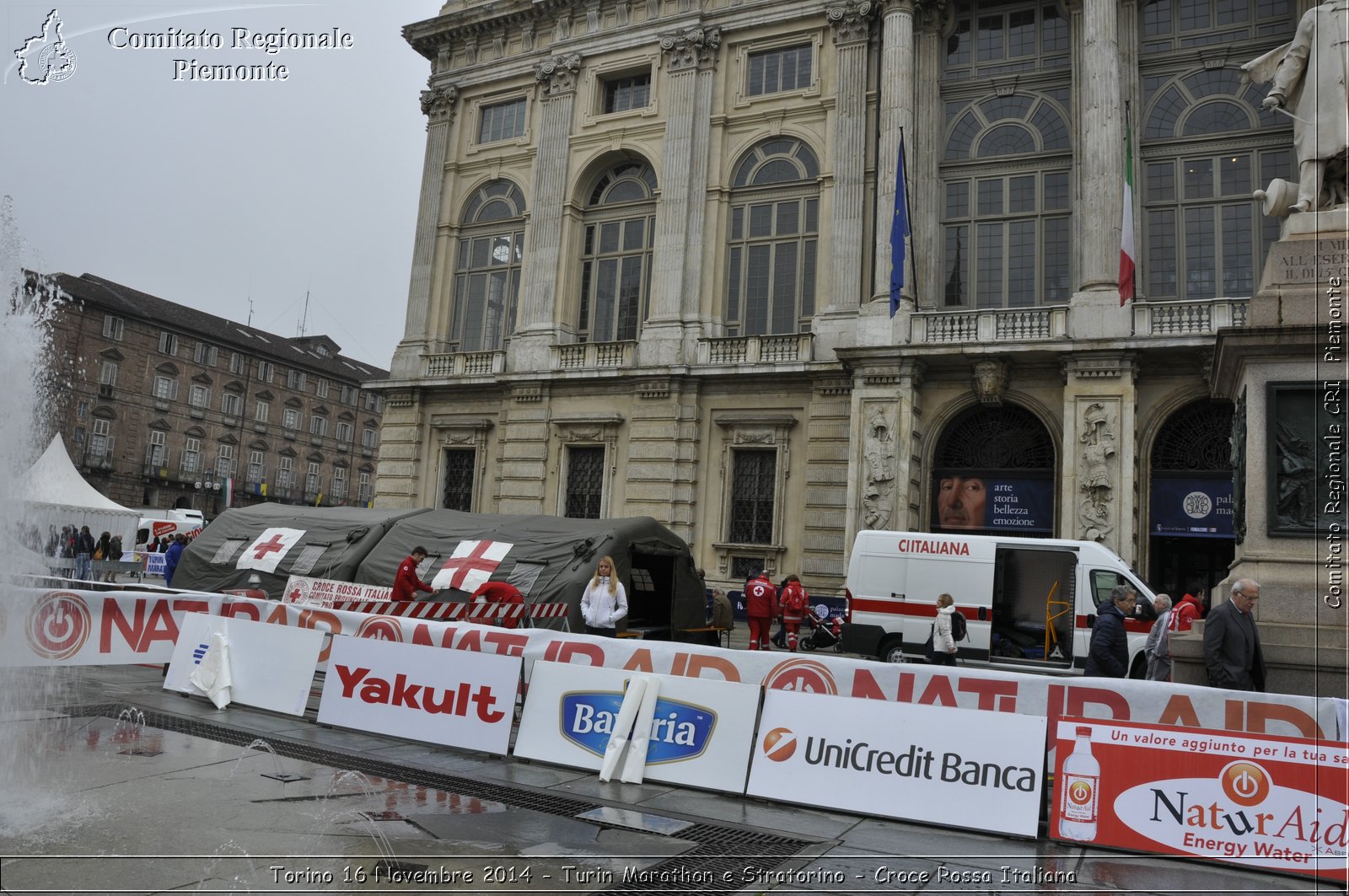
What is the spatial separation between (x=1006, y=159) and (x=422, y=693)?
68.3 feet

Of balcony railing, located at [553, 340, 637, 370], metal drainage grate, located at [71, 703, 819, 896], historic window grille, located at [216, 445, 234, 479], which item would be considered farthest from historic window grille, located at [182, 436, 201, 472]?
metal drainage grate, located at [71, 703, 819, 896]

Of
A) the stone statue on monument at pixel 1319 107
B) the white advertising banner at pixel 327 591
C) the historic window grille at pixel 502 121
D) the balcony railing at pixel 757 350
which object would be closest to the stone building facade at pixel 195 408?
the historic window grille at pixel 502 121

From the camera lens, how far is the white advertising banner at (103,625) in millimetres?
10969

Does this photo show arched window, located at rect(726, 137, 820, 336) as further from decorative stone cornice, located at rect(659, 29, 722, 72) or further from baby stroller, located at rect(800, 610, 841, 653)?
baby stroller, located at rect(800, 610, 841, 653)

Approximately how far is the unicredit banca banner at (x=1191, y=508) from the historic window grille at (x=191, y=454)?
2542 inches

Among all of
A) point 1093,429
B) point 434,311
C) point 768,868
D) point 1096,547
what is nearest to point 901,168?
point 1093,429

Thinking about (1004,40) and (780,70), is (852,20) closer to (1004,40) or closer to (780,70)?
(780,70)

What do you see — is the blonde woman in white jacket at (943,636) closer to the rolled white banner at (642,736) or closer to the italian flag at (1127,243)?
the rolled white banner at (642,736)

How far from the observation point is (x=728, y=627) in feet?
63.7

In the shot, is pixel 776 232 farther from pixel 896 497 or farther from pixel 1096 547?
pixel 1096 547

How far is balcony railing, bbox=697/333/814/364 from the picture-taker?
24750 mm

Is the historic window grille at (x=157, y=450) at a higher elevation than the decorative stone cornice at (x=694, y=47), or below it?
below

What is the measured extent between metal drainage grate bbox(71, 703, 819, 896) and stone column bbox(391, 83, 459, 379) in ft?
73.7

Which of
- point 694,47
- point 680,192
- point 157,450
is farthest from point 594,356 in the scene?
Result: point 157,450
